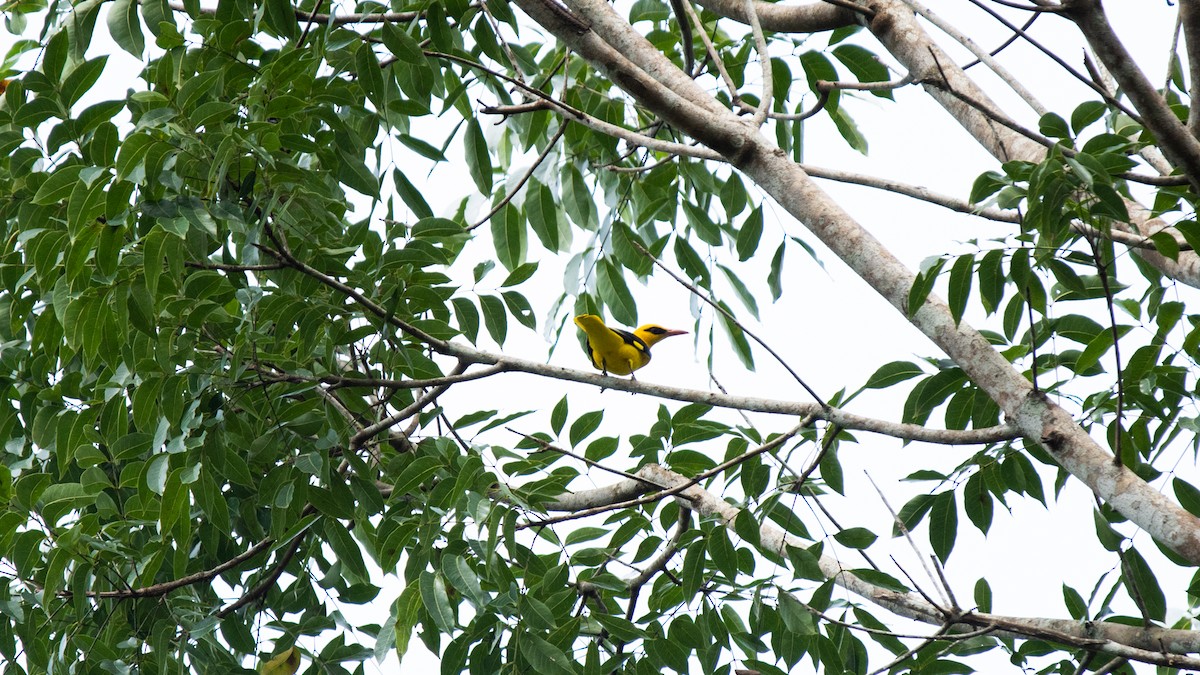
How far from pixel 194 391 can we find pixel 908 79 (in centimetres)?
199

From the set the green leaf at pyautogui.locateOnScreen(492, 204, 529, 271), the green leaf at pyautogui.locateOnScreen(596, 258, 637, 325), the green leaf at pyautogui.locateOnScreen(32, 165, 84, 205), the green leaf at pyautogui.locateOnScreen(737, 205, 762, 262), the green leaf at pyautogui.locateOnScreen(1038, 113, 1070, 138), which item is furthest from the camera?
the green leaf at pyautogui.locateOnScreen(596, 258, 637, 325)

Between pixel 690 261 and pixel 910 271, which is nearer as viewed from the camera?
pixel 910 271

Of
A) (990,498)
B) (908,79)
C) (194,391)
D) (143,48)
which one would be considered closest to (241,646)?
(194,391)

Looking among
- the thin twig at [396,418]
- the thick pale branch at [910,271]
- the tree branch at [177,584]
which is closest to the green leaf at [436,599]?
the thin twig at [396,418]

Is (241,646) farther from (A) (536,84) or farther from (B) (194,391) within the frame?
(A) (536,84)

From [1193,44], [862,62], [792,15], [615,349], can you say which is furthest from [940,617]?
[615,349]

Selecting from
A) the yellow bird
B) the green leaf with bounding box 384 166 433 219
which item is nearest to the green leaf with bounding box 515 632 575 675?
the green leaf with bounding box 384 166 433 219

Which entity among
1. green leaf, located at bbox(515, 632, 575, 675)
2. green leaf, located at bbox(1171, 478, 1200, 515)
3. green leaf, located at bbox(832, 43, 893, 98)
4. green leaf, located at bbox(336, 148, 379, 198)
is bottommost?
green leaf, located at bbox(515, 632, 575, 675)

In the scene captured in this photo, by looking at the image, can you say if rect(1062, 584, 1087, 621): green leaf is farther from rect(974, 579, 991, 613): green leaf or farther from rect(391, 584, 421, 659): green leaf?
rect(391, 584, 421, 659): green leaf

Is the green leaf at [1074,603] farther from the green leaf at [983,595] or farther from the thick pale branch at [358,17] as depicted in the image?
the thick pale branch at [358,17]

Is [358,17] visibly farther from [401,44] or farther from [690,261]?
[690,261]

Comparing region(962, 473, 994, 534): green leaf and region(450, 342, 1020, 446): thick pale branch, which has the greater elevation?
region(450, 342, 1020, 446): thick pale branch

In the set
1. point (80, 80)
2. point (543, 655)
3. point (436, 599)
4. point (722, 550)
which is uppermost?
point (80, 80)

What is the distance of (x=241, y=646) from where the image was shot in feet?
10.8
